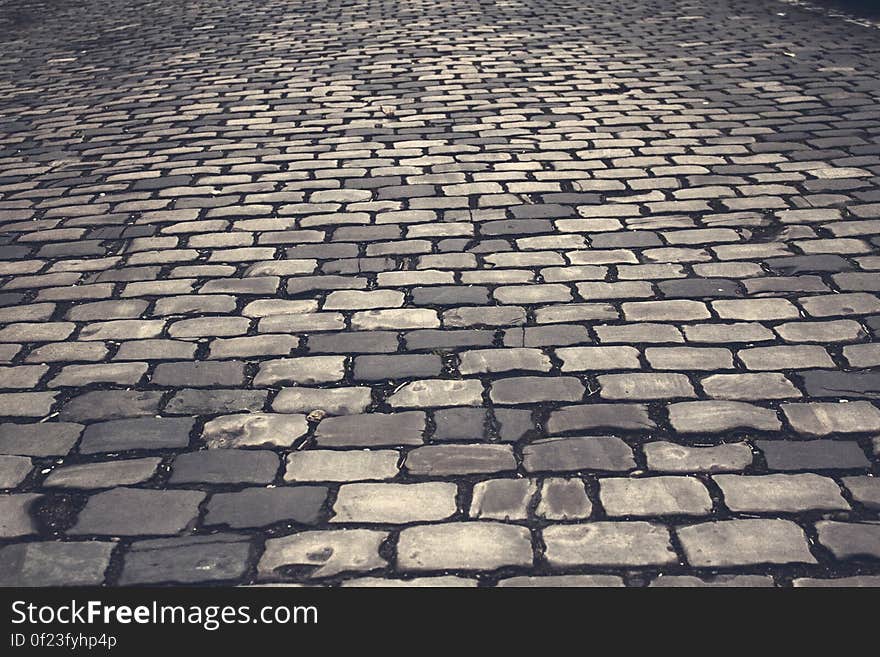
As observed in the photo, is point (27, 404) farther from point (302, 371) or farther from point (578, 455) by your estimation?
point (578, 455)

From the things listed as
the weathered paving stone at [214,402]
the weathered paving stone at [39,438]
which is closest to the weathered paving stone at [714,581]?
the weathered paving stone at [214,402]

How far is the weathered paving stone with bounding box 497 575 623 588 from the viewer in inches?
83.3

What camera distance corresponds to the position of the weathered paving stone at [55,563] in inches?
85.2

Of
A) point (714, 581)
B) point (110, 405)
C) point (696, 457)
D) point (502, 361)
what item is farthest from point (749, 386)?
point (110, 405)

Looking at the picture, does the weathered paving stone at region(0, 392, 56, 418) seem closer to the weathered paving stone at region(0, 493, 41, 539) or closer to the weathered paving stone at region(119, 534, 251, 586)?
the weathered paving stone at region(0, 493, 41, 539)

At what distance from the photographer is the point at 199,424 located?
2773mm

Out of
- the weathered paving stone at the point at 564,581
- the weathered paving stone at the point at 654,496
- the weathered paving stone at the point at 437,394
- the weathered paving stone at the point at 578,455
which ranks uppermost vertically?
the weathered paving stone at the point at 564,581

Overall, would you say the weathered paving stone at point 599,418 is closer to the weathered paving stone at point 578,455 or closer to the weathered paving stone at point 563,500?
the weathered paving stone at point 578,455

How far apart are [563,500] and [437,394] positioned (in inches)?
26.1

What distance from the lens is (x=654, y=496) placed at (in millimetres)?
2404

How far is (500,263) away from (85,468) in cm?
199

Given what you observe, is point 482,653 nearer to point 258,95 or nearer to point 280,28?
point 258,95

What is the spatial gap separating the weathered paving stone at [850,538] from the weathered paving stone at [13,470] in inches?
88.5

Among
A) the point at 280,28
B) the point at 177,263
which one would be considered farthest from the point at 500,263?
the point at 280,28
